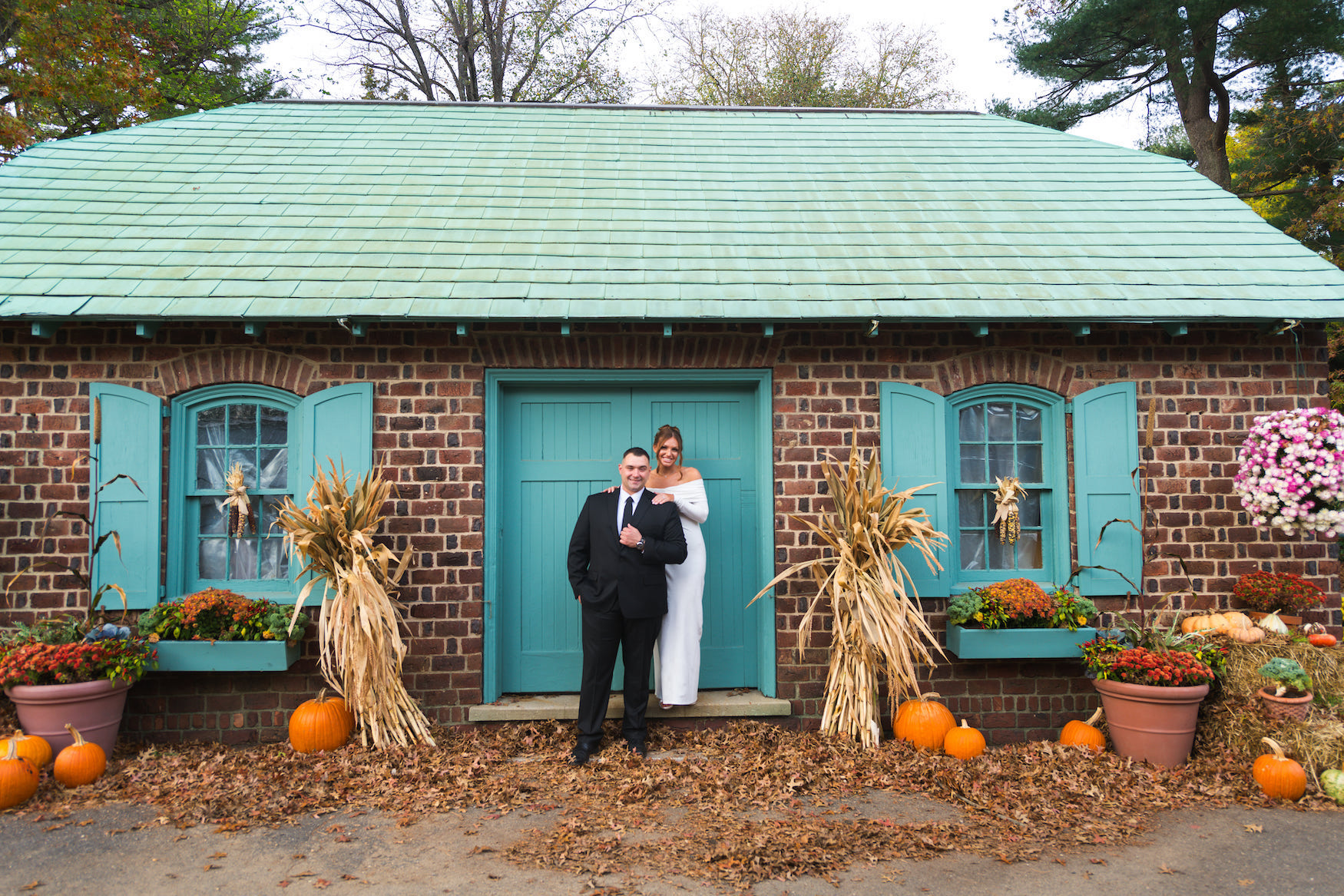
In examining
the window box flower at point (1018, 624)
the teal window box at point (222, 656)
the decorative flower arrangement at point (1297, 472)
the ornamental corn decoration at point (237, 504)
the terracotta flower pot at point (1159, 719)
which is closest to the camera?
the terracotta flower pot at point (1159, 719)

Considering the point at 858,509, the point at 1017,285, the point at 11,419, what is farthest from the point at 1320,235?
the point at 11,419

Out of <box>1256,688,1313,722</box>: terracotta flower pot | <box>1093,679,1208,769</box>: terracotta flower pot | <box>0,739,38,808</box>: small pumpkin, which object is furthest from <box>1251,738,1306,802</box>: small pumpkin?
<box>0,739,38,808</box>: small pumpkin

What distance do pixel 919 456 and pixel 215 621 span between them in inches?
185

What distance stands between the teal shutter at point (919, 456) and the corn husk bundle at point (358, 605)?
329 cm

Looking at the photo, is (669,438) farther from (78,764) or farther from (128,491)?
(78,764)

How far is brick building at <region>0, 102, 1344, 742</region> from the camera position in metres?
5.14

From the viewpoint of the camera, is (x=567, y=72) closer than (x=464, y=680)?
No

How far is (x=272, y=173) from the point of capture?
6477 mm

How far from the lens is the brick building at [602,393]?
5.14 m

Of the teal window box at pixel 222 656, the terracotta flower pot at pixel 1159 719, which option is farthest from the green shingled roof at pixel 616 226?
the terracotta flower pot at pixel 1159 719

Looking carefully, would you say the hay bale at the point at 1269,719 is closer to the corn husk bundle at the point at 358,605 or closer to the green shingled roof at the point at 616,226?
the green shingled roof at the point at 616,226

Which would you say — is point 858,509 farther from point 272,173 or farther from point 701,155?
point 272,173

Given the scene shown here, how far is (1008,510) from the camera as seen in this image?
5.48 m

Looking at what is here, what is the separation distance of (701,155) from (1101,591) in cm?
486
